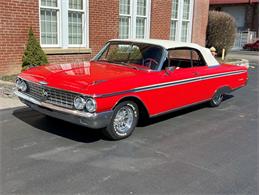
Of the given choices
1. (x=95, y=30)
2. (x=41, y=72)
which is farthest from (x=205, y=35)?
(x=41, y=72)

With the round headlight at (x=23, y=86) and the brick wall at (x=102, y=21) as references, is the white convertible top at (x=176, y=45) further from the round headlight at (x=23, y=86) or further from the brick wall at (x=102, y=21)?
the brick wall at (x=102, y=21)

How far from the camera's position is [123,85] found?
14.9ft

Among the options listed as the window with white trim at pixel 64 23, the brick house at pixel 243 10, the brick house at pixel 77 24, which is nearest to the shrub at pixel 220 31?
the brick house at pixel 77 24

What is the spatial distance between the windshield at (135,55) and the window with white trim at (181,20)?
356 inches

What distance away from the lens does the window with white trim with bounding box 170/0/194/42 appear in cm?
1443

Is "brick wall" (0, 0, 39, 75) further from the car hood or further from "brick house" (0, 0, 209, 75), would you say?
the car hood

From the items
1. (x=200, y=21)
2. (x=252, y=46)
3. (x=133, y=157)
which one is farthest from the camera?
(x=252, y=46)

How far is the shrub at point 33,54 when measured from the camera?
8.40 metres

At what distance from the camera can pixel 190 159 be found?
4.18m

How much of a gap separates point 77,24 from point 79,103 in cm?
639

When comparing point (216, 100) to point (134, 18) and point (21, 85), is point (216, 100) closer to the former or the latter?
point (21, 85)

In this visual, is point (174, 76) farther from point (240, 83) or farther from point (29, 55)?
point (29, 55)

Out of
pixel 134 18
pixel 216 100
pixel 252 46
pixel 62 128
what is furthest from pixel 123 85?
pixel 252 46

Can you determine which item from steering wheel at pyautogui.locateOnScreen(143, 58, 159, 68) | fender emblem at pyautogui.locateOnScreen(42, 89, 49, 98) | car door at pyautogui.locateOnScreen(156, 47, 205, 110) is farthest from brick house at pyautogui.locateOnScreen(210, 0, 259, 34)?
fender emblem at pyautogui.locateOnScreen(42, 89, 49, 98)
